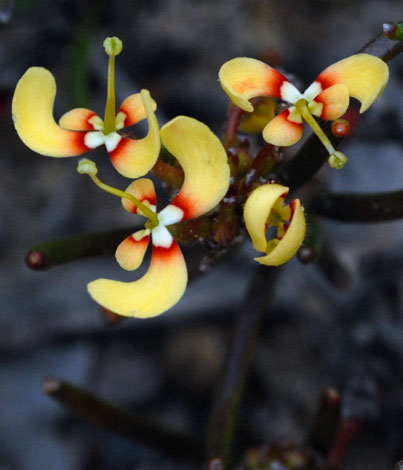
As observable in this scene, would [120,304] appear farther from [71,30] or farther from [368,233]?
[71,30]

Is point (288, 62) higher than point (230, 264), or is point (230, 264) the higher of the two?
point (288, 62)

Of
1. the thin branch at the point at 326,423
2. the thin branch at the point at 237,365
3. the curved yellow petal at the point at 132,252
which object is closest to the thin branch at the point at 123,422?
the thin branch at the point at 237,365

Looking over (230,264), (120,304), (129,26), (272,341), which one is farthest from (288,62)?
(120,304)

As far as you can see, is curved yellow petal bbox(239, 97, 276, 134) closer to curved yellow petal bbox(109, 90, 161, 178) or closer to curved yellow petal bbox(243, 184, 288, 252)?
curved yellow petal bbox(109, 90, 161, 178)

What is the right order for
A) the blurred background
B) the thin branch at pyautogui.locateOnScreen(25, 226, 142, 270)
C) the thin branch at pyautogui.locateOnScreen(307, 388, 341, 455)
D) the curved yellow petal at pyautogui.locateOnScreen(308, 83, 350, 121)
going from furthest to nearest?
the blurred background < the thin branch at pyautogui.locateOnScreen(307, 388, 341, 455) < the thin branch at pyautogui.locateOnScreen(25, 226, 142, 270) < the curved yellow petal at pyautogui.locateOnScreen(308, 83, 350, 121)

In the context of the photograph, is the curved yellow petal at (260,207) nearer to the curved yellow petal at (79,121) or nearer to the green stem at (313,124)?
the green stem at (313,124)

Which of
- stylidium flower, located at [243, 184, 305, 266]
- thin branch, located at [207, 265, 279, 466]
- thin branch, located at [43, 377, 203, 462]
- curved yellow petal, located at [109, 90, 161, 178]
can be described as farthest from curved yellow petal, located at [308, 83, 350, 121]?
thin branch, located at [43, 377, 203, 462]
